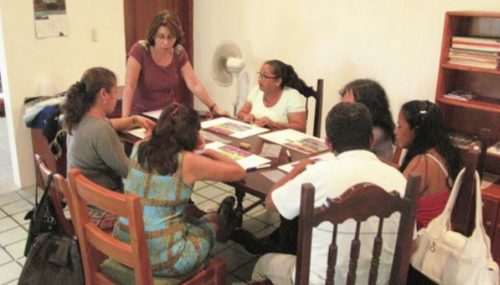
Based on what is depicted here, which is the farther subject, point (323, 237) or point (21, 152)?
point (21, 152)

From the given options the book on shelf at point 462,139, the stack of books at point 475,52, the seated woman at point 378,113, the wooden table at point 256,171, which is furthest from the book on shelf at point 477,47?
the wooden table at point 256,171

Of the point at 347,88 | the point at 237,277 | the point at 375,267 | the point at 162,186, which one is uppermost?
the point at 347,88

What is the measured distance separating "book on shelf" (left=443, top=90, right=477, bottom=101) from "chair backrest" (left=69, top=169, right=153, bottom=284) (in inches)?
85.5

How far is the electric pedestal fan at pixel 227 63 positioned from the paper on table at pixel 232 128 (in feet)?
3.69

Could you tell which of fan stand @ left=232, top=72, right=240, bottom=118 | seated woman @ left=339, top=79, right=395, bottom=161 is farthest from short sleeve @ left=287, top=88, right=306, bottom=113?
fan stand @ left=232, top=72, right=240, bottom=118

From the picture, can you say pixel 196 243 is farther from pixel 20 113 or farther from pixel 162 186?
pixel 20 113

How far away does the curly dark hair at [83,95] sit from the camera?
2107 mm

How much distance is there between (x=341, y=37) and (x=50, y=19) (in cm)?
216

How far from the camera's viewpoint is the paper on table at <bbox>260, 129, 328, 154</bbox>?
2.43 meters

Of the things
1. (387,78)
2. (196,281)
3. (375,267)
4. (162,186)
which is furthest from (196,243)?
(387,78)

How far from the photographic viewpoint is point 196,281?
181 centimetres

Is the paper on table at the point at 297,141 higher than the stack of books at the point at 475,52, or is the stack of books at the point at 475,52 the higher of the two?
the stack of books at the point at 475,52

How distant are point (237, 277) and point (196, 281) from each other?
0.77 m

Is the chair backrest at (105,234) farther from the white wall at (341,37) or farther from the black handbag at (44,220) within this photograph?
the white wall at (341,37)
